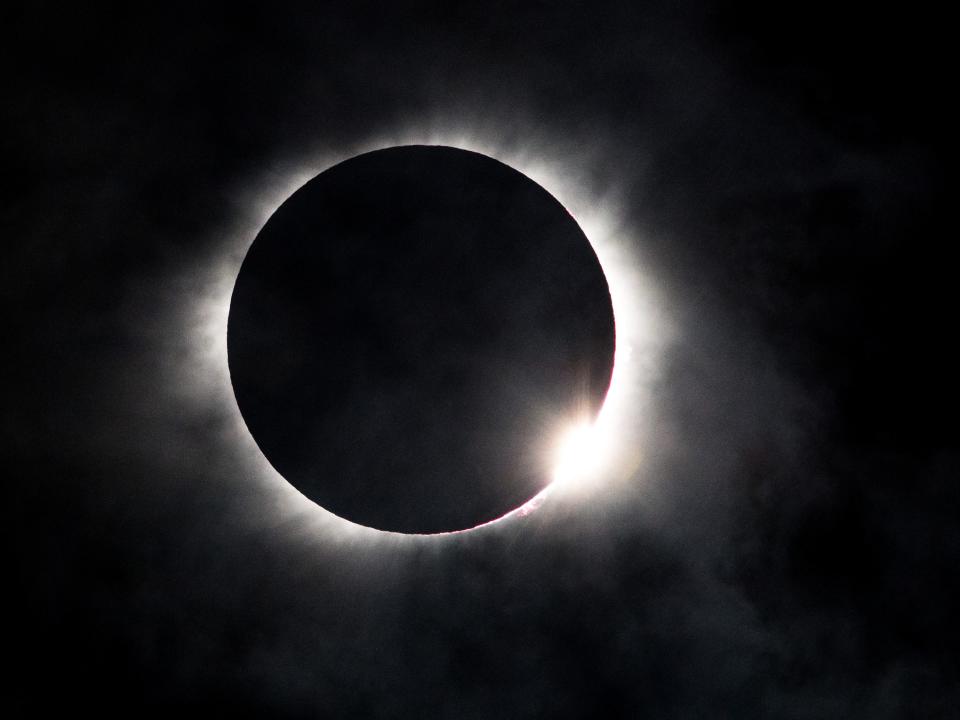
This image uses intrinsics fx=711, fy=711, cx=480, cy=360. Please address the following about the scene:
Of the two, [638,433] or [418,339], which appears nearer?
[418,339]

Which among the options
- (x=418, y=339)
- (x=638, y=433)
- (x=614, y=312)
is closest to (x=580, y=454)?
(x=638, y=433)

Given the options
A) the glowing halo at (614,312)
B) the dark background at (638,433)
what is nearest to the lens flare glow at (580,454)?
the glowing halo at (614,312)

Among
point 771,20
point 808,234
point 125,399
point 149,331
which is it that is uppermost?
point 771,20

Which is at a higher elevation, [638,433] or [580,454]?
[638,433]

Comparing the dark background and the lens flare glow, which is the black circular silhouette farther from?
the dark background

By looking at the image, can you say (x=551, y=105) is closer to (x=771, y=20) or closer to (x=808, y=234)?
(x=771, y=20)

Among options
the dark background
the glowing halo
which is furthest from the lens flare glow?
the dark background

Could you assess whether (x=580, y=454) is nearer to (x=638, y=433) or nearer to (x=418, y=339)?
(x=638, y=433)

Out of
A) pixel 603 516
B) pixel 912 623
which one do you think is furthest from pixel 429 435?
pixel 912 623
